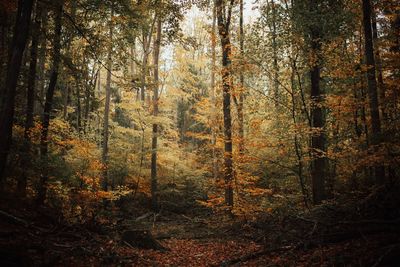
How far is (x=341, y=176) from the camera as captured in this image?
462 inches

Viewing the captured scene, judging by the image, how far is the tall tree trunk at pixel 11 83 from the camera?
745 centimetres

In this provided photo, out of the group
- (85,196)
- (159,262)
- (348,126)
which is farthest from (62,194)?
(348,126)

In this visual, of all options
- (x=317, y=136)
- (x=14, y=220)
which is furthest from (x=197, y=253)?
(x=317, y=136)

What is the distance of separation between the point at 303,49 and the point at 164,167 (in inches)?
519

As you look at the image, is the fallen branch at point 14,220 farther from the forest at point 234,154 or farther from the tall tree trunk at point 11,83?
the tall tree trunk at point 11,83

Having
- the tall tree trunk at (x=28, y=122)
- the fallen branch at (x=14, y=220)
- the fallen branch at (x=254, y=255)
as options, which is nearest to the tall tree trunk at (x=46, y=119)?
the tall tree trunk at (x=28, y=122)

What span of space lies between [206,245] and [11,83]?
840 centimetres

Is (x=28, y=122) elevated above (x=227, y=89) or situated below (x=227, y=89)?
below

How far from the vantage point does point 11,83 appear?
24.8 feet

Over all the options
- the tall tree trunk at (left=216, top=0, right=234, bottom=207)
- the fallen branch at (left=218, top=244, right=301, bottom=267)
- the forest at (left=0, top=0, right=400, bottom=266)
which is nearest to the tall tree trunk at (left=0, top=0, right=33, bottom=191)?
the forest at (left=0, top=0, right=400, bottom=266)

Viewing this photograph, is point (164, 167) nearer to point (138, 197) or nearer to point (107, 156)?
point (138, 197)

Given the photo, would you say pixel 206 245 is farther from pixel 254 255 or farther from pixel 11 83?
pixel 11 83

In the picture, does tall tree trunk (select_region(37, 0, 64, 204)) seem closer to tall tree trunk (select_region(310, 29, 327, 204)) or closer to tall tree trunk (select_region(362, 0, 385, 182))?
tall tree trunk (select_region(310, 29, 327, 204))

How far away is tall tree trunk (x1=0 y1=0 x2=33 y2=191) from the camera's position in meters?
7.45
